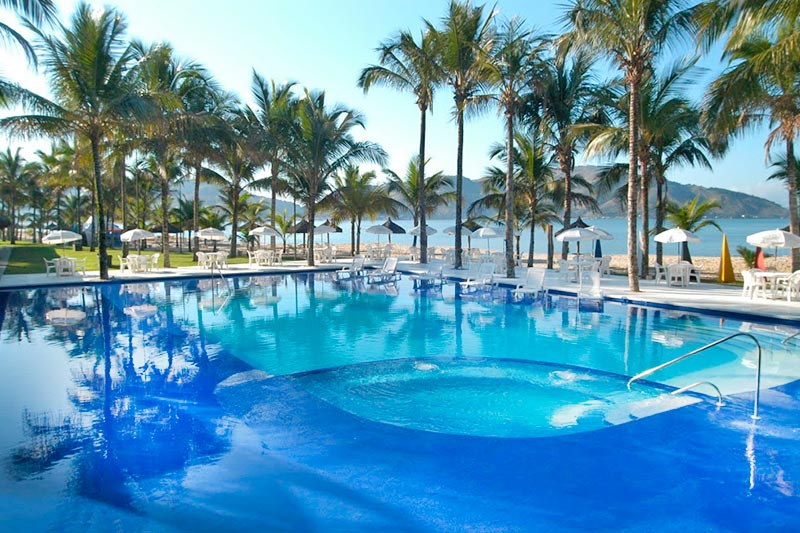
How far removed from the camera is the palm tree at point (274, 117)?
22.1m

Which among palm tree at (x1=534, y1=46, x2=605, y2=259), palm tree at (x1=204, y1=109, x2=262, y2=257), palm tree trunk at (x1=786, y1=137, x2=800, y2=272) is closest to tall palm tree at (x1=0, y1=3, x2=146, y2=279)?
palm tree at (x1=204, y1=109, x2=262, y2=257)

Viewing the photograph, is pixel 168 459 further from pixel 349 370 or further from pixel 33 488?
pixel 349 370

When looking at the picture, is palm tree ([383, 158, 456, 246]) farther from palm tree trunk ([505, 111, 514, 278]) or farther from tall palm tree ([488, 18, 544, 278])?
tall palm tree ([488, 18, 544, 278])

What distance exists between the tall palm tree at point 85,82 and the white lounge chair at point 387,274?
945 centimetres

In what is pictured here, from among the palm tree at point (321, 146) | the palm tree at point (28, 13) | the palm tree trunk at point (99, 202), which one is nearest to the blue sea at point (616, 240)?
the palm tree at point (321, 146)

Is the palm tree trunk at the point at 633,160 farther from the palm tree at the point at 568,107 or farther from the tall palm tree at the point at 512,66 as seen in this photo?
the palm tree at the point at 568,107

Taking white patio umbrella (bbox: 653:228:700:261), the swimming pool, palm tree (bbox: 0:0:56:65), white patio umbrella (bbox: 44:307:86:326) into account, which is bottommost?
the swimming pool

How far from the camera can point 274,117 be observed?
2212 cm

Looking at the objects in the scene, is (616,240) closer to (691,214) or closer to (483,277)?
(691,214)

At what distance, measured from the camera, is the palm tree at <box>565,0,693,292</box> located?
12.9 metres

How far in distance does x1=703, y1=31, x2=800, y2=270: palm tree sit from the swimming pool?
5221mm

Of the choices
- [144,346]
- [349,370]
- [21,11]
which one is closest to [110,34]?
[21,11]

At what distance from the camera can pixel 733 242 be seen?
71812 mm

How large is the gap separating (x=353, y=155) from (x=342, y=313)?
1179 centimetres
